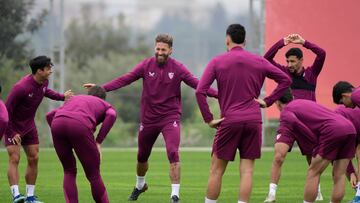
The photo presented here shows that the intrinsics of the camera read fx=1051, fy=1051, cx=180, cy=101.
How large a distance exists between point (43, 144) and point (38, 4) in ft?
17.7

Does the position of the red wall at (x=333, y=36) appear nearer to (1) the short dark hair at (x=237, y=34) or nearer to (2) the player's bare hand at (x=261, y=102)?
(2) the player's bare hand at (x=261, y=102)

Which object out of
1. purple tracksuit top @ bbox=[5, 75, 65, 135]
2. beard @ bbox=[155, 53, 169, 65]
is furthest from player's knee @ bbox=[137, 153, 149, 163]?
purple tracksuit top @ bbox=[5, 75, 65, 135]

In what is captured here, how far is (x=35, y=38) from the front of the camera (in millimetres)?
38188

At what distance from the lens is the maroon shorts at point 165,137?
1586 centimetres

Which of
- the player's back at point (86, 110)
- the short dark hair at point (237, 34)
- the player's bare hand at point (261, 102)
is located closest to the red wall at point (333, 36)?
the player's bare hand at point (261, 102)

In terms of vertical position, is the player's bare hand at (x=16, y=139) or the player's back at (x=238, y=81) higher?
the player's back at (x=238, y=81)

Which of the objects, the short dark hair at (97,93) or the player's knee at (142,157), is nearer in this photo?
the short dark hair at (97,93)

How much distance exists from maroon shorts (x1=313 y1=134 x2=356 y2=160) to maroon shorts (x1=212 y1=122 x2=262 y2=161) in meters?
0.92

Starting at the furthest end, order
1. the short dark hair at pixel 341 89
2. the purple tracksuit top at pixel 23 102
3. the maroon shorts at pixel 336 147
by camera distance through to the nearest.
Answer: the purple tracksuit top at pixel 23 102, the short dark hair at pixel 341 89, the maroon shorts at pixel 336 147

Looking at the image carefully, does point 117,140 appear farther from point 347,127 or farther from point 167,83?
point 347,127

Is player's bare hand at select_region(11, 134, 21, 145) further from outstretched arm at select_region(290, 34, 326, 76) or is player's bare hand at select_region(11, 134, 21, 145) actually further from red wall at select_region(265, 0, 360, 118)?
red wall at select_region(265, 0, 360, 118)

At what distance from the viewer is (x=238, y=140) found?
12.9 metres

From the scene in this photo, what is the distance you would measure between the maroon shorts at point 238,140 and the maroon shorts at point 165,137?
9.52 ft

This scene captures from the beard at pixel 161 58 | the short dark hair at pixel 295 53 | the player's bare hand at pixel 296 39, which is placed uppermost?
the player's bare hand at pixel 296 39
